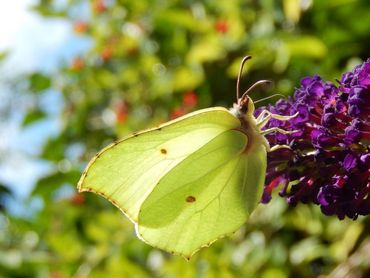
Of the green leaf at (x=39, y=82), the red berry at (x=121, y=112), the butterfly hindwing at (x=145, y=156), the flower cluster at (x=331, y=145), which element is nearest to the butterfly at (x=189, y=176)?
the butterfly hindwing at (x=145, y=156)

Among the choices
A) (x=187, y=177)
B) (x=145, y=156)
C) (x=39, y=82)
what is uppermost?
(x=145, y=156)

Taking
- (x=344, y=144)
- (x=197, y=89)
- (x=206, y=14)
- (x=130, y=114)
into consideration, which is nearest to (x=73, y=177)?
(x=130, y=114)

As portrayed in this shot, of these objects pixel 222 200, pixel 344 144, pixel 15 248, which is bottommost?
pixel 15 248

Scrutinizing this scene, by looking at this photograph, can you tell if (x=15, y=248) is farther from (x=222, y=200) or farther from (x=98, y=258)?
(x=222, y=200)

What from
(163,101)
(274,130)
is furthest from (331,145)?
(163,101)

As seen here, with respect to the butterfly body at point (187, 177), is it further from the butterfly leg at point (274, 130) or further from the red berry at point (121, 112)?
the red berry at point (121, 112)

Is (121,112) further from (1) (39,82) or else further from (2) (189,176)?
(2) (189,176)
